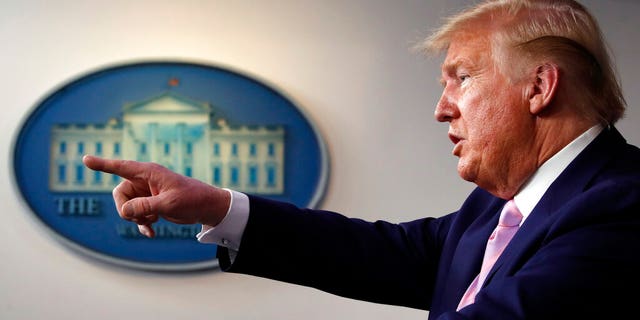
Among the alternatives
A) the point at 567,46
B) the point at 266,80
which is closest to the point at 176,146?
the point at 266,80

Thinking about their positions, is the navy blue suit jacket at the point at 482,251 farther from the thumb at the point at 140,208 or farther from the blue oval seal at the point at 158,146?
the blue oval seal at the point at 158,146

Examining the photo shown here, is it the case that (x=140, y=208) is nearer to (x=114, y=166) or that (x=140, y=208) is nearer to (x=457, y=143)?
(x=114, y=166)

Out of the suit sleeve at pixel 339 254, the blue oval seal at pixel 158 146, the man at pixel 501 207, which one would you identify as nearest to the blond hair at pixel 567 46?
the man at pixel 501 207

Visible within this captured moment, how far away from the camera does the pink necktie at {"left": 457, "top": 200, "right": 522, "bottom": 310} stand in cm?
124

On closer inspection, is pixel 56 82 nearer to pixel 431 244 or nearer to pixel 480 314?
pixel 431 244

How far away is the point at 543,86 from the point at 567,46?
0.07 m

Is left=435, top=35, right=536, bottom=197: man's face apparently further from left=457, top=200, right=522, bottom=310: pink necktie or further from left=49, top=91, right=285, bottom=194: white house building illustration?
left=49, top=91, right=285, bottom=194: white house building illustration

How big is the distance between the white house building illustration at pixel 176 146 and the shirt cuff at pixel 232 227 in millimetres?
1404

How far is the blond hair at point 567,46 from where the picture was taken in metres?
1.21

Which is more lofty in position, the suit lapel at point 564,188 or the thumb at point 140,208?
the suit lapel at point 564,188

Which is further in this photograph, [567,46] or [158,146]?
[158,146]

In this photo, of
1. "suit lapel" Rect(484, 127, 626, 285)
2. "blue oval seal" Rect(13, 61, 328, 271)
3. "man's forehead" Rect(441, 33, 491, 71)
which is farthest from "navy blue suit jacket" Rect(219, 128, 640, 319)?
"blue oval seal" Rect(13, 61, 328, 271)

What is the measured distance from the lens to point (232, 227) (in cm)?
137

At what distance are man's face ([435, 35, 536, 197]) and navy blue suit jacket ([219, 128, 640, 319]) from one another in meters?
0.10
